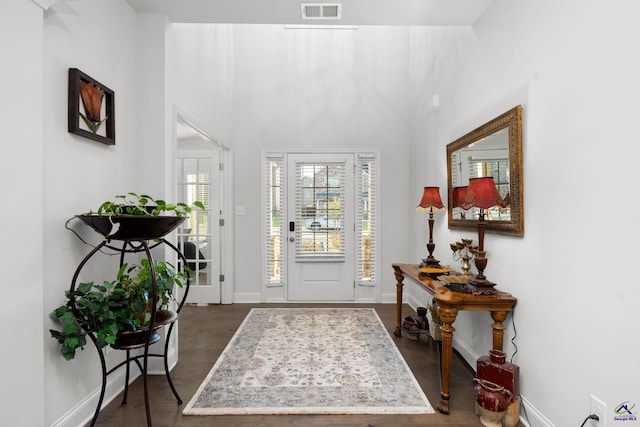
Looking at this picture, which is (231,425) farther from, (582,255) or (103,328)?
(582,255)

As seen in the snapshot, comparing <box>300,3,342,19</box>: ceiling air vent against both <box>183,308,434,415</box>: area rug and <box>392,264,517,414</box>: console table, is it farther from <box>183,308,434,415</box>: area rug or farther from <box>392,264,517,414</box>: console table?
<box>183,308,434,415</box>: area rug

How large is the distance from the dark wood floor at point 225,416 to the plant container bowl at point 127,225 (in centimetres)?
114

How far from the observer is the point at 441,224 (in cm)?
333

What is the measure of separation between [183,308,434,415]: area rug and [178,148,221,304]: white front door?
1.11m

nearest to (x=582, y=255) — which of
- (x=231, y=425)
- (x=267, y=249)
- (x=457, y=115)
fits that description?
(x=457, y=115)

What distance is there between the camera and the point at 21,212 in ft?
4.81

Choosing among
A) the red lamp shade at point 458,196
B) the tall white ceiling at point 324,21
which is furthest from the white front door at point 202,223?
the red lamp shade at point 458,196

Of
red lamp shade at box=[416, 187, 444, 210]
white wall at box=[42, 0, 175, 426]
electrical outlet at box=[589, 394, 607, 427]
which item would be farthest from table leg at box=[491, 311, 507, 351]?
white wall at box=[42, 0, 175, 426]

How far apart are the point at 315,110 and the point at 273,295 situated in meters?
2.56

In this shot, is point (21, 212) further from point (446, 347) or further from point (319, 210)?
point (319, 210)

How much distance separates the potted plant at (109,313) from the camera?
1648 millimetres

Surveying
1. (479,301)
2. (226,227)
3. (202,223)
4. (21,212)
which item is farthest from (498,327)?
(202,223)

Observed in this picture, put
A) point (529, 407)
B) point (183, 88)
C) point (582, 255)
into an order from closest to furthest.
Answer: point (582, 255)
point (529, 407)
point (183, 88)

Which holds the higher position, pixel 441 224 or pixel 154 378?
pixel 441 224
